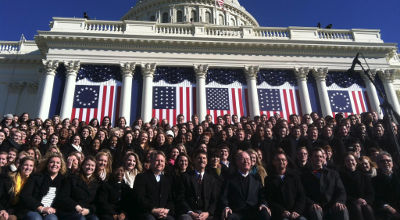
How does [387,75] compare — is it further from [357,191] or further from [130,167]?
[130,167]

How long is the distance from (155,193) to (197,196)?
29.1 inches

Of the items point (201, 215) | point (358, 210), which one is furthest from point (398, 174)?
point (201, 215)

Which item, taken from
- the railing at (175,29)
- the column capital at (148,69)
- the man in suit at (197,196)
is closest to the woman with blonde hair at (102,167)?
the man in suit at (197,196)

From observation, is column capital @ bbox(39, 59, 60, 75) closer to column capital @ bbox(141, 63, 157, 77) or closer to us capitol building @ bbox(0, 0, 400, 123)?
us capitol building @ bbox(0, 0, 400, 123)

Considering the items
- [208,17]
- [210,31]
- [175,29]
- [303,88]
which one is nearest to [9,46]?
[175,29]

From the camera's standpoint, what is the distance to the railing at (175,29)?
18.8 metres

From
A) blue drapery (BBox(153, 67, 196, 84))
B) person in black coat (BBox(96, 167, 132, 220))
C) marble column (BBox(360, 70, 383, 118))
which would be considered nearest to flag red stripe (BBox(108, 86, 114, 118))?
blue drapery (BBox(153, 67, 196, 84))

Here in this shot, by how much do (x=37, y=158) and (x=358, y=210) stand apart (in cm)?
643

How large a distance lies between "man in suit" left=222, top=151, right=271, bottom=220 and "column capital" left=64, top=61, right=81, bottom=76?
1466cm

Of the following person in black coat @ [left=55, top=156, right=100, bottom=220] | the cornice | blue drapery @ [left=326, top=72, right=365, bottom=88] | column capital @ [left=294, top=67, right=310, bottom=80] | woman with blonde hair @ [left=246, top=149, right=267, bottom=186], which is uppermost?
the cornice

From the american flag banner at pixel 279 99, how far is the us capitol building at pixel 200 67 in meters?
0.07

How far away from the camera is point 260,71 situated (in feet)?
59.3

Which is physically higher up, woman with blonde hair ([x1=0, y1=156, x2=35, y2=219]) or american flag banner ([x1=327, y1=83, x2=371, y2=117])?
american flag banner ([x1=327, y1=83, x2=371, y2=117])

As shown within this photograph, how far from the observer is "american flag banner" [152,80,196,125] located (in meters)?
16.2
